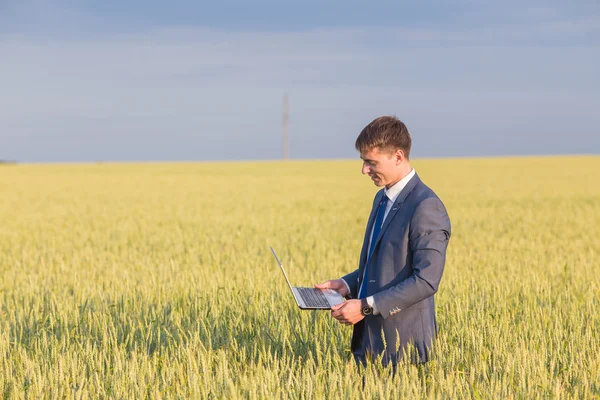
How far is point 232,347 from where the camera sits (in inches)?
172

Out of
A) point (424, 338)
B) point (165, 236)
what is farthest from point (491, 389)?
point (165, 236)

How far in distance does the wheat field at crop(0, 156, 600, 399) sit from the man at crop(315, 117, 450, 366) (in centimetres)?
20

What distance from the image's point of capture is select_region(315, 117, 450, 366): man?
3271mm

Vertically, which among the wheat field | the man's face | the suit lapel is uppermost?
the man's face

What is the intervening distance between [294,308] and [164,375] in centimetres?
191

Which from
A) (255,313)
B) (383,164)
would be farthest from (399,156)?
(255,313)

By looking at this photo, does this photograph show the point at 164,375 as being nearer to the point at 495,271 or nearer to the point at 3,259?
the point at 495,271

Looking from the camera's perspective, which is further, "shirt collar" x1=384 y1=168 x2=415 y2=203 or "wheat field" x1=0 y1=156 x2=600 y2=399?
"wheat field" x1=0 y1=156 x2=600 y2=399

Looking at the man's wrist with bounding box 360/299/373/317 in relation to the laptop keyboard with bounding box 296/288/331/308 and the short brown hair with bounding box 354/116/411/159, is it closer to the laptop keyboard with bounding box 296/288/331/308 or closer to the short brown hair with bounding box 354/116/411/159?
the laptop keyboard with bounding box 296/288/331/308

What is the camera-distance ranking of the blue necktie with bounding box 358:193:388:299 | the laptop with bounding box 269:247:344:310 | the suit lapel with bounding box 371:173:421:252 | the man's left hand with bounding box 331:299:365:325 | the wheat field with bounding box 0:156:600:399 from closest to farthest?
the laptop with bounding box 269:247:344:310 → the man's left hand with bounding box 331:299:365:325 → the suit lapel with bounding box 371:173:421:252 → the blue necktie with bounding box 358:193:388:299 → the wheat field with bounding box 0:156:600:399

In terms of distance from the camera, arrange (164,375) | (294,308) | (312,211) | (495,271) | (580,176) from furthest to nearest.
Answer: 1. (580,176)
2. (312,211)
3. (495,271)
4. (294,308)
5. (164,375)

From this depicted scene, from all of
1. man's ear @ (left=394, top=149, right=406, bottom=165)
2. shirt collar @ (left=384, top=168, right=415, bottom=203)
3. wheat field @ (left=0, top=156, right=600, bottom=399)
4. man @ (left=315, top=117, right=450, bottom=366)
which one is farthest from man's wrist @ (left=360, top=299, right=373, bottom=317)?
man's ear @ (left=394, top=149, right=406, bottom=165)

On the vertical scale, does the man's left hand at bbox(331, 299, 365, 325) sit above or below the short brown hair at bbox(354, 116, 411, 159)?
below

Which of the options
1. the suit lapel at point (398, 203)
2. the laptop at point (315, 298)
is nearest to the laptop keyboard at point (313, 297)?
the laptop at point (315, 298)
